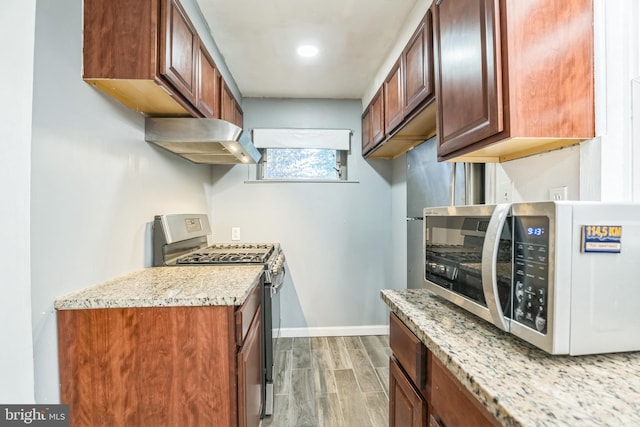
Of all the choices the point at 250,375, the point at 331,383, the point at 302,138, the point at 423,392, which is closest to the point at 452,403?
the point at 423,392

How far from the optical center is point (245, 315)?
1.29 m

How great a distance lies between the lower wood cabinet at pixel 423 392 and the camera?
2.30 feet

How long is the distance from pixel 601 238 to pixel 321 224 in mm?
2500

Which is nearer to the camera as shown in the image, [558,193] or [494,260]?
[494,260]

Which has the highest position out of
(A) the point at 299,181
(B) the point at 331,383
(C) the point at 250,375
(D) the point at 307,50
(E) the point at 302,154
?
(D) the point at 307,50

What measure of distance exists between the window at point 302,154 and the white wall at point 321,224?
0.35 ft

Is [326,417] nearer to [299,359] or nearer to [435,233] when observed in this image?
[299,359]

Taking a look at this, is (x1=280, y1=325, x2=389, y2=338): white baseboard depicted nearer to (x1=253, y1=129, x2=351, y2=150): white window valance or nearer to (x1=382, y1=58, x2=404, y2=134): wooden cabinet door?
(x1=253, y1=129, x2=351, y2=150): white window valance

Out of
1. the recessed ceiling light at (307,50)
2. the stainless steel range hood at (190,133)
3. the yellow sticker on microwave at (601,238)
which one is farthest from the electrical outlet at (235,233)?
the yellow sticker on microwave at (601,238)

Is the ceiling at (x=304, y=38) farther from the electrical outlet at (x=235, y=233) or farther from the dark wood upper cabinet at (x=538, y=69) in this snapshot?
the electrical outlet at (x=235, y=233)

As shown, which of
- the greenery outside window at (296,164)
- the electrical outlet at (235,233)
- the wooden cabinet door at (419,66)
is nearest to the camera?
the wooden cabinet door at (419,66)

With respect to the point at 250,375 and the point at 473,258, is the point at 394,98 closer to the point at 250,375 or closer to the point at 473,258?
the point at 473,258

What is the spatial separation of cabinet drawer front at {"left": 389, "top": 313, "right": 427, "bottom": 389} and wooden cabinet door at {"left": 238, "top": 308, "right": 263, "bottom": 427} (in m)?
0.60

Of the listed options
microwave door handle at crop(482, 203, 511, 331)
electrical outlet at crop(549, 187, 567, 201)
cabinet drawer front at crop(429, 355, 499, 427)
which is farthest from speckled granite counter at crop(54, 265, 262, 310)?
electrical outlet at crop(549, 187, 567, 201)
